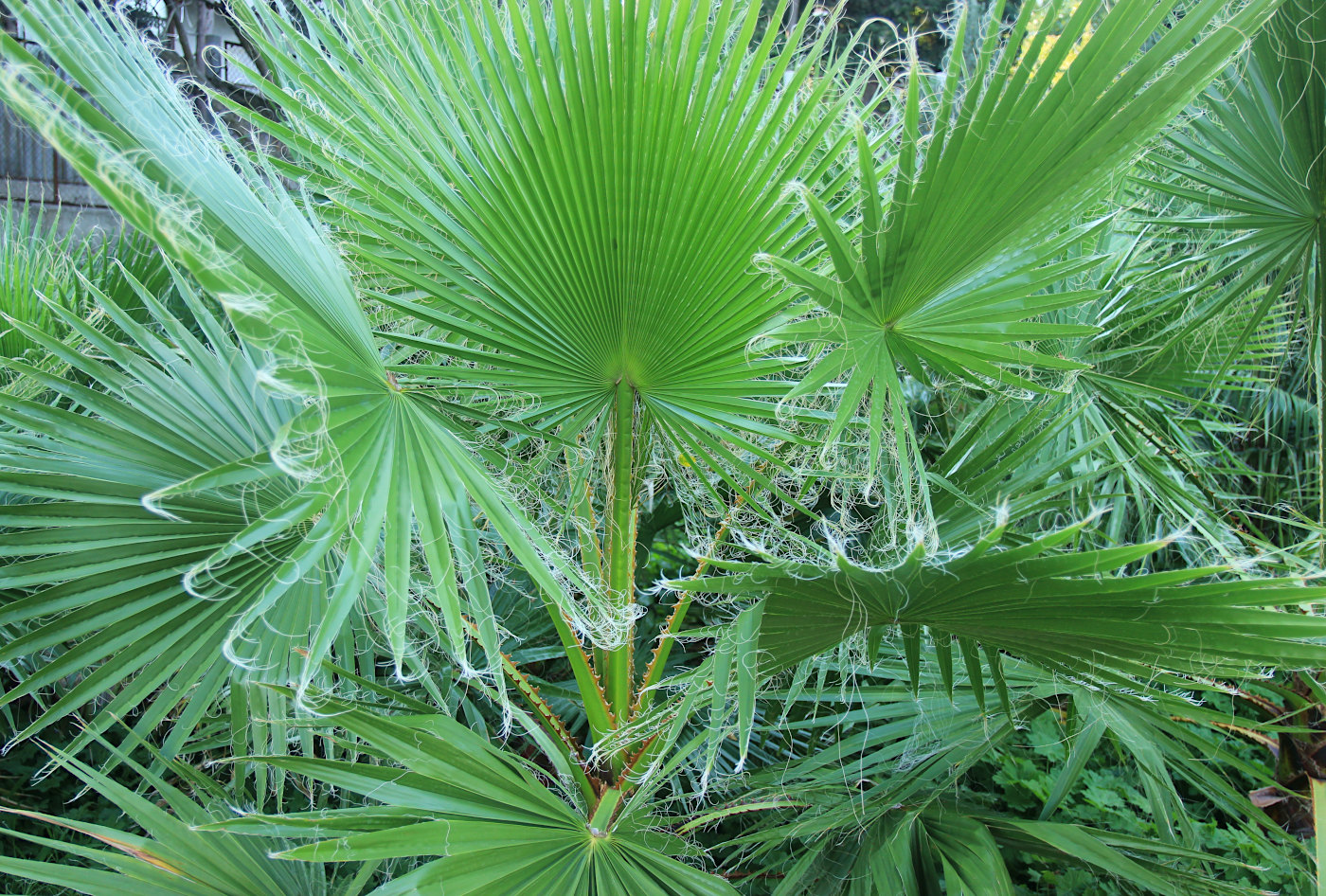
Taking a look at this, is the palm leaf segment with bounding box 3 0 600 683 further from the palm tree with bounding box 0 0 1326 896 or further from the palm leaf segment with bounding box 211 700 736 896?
the palm leaf segment with bounding box 211 700 736 896

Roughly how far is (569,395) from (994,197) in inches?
25.4

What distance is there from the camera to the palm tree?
0.85 metres

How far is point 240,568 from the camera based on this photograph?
119 cm

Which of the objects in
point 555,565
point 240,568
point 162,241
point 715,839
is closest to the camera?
point 162,241

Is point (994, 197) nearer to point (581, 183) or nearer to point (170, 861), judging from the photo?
point (581, 183)

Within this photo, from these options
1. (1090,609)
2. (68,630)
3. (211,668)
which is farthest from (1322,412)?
(68,630)

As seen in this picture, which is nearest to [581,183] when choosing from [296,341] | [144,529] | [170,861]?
[296,341]

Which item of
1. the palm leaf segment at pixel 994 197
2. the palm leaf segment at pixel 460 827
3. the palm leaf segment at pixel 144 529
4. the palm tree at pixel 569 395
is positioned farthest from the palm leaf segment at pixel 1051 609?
the palm leaf segment at pixel 144 529

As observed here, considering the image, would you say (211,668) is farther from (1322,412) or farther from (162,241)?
(1322,412)

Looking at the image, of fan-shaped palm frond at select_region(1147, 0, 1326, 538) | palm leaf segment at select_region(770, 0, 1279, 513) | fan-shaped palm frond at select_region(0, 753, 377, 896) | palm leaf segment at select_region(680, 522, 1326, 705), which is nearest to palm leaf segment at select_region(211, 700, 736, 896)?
fan-shaped palm frond at select_region(0, 753, 377, 896)

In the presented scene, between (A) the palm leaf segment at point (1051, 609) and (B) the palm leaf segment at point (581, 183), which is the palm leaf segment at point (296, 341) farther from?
(A) the palm leaf segment at point (1051, 609)

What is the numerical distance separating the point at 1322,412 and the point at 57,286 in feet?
7.89

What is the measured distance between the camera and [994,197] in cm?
99

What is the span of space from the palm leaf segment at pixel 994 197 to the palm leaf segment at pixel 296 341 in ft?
1.45
